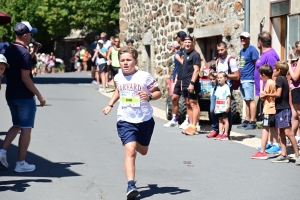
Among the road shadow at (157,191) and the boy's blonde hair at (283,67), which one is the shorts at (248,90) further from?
the road shadow at (157,191)

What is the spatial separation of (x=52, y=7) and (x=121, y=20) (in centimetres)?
3045

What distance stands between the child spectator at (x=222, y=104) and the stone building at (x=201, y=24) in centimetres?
248

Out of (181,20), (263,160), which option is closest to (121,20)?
(181,20)

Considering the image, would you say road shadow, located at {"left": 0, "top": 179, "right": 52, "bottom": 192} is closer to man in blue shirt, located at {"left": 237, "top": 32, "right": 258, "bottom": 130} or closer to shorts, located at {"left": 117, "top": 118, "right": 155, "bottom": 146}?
shorts, located at {"left": 117, "top": 118, "right": 155, "bottom": 146}

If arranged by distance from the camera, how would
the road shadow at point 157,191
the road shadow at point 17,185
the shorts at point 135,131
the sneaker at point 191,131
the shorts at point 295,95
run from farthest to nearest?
the sneaker at point 191,131 → the shorts at point 295,95 → the road shadow at point 17,185 → the road shadow at point 157,191 → the shorts at point 135,131

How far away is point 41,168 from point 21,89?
1094 millimetres

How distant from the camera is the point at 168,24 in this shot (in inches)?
792

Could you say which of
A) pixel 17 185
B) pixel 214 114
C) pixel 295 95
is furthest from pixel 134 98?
pixel 214 114

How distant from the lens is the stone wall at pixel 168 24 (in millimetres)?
16000

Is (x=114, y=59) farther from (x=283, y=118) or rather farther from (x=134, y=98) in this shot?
(x=134, y=98)

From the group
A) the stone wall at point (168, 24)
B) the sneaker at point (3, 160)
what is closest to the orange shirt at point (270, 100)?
the sneaker at point (3, 160)

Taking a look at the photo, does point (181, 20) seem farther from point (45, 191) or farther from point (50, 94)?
point (45, 191)

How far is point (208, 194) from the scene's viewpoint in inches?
312

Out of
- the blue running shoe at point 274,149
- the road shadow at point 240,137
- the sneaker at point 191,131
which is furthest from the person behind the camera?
the sneaker at point 191,131
